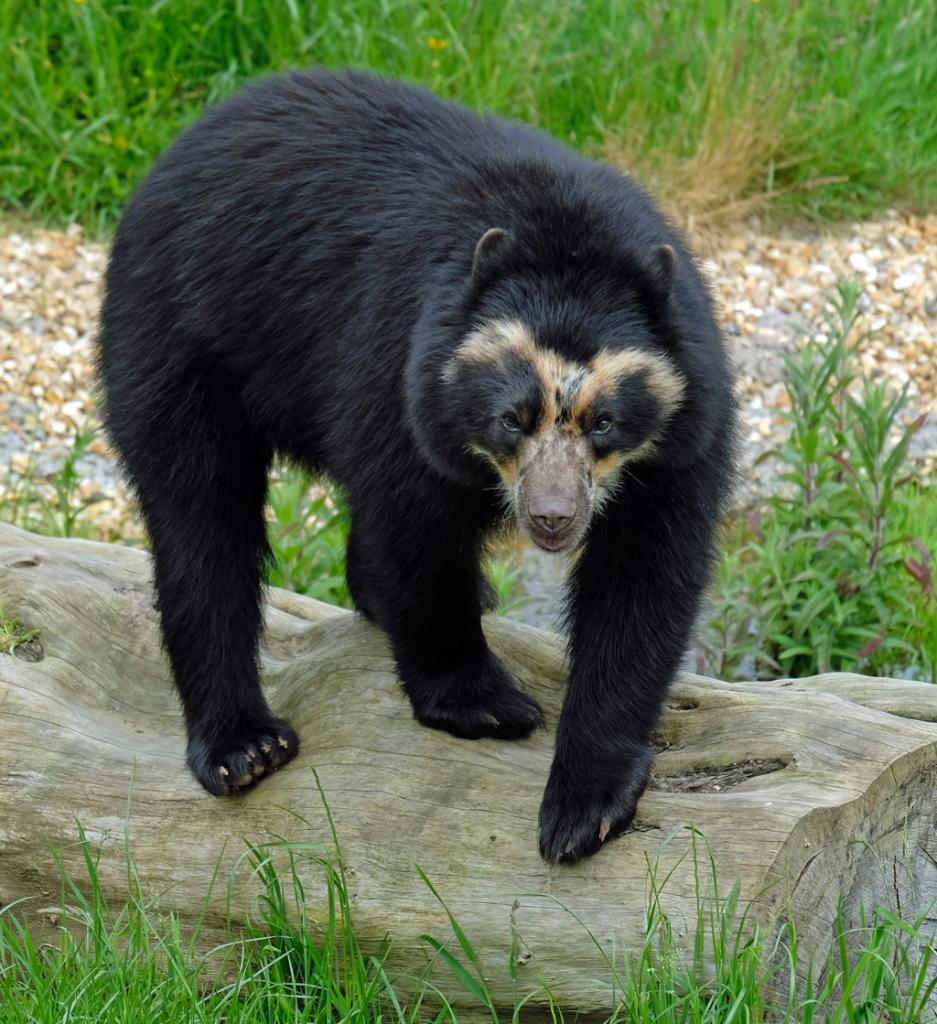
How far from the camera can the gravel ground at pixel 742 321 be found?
307 inches

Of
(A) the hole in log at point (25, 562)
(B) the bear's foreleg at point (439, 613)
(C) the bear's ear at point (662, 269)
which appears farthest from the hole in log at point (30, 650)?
(C) the bear's ear at point (662, 269)

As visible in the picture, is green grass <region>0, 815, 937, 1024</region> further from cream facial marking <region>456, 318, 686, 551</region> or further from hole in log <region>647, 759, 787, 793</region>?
cream facial marking <region>456, 318, 686, 551</region>

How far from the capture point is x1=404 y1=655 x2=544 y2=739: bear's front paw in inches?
157

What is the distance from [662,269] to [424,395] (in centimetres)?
62

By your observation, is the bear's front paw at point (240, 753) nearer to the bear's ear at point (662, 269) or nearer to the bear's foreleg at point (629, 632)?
the bear's foreleg at point (629, 632)

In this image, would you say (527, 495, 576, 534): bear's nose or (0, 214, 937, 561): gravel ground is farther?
(0, 214, 937, 561): gravel ground

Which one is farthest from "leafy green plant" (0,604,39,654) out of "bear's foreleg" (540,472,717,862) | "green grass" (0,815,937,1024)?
"bear's foreleg" (540,472,717,862)

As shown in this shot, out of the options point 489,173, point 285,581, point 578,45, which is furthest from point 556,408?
point 578,45

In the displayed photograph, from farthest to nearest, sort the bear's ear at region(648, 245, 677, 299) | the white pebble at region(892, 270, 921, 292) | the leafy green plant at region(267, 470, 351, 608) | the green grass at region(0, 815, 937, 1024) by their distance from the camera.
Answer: the white pebble at region(892, 270, 921, 292)
the leafy green plant at region(267, 470, 351, 608)
the bear's ear at region(648, 245, 677, 299)
the green grass at region(0, 815, 937, 1024)

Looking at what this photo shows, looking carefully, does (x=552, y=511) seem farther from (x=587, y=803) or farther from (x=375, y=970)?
(x=375, y=970)

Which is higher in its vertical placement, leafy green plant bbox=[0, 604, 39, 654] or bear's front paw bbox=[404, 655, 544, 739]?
bear's front paw bbox=[404, 655, 544, 739]

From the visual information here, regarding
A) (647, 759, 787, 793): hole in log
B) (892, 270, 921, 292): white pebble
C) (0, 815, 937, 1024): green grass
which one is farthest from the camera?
(892, 270, 921, 292): white pebble

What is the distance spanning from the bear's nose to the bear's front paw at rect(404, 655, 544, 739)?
742 millimetres

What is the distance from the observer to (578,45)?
29.7ft
